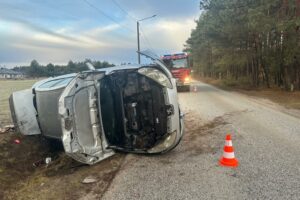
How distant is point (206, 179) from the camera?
4.89 m

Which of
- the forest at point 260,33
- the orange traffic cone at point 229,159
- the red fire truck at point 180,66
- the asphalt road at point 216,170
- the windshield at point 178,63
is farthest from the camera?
the windshield at point 178,63

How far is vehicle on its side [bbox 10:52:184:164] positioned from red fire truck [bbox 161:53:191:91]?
18.5 meters

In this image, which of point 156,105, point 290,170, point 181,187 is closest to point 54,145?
point 156,105

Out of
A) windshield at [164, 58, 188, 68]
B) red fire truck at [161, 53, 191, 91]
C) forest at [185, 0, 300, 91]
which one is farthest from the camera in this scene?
windshield at [164, 58, 188, 68]

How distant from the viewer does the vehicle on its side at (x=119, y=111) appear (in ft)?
19.2

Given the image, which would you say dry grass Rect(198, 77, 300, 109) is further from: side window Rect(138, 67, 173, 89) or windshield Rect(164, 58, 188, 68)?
side window Rect(138, 67, 173, 89)

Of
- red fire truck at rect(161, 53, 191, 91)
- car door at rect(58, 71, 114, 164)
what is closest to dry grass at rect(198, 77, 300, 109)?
red fire truck at rect(161, 53, 191, 91)

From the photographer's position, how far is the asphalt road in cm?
437

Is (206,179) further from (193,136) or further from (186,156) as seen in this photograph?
(193,136)

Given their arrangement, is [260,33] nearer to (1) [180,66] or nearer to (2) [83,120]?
(1) [180,66]

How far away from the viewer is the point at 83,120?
5805 millimetres

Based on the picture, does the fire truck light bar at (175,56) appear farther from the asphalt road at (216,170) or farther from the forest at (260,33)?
the asphalt road at (216,170)

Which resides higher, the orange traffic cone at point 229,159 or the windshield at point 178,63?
the windshield at point 178,63

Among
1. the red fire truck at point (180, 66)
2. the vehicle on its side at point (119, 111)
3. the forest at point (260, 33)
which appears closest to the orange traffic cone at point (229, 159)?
the vehicle on its side at point (119, 111)
